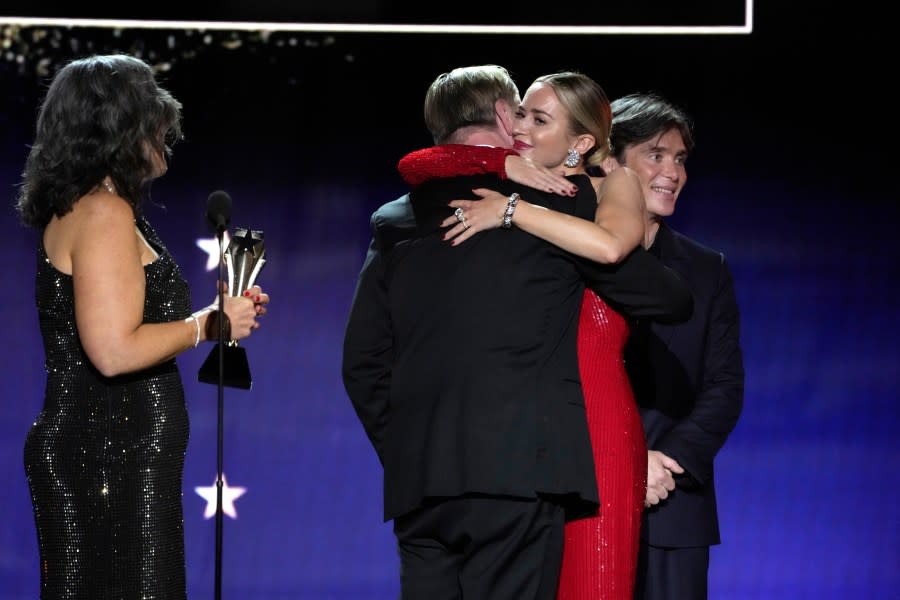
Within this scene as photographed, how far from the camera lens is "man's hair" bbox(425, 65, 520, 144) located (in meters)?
2.55

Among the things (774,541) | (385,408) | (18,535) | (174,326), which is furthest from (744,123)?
(18,535)

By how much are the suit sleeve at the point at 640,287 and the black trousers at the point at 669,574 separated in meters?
0.71

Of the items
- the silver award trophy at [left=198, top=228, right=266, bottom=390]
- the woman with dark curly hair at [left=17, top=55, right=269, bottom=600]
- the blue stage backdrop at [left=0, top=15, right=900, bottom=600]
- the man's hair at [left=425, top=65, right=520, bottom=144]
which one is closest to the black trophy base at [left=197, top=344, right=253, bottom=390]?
the silver award trophy at [left=198, top=228, right=266, bottom=390]

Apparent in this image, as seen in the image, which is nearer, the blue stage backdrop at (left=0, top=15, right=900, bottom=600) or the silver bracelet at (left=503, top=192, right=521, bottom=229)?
the silver bracelet at (left=503, top=192, right=521, bottom=229)

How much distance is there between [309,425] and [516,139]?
7.05 ft

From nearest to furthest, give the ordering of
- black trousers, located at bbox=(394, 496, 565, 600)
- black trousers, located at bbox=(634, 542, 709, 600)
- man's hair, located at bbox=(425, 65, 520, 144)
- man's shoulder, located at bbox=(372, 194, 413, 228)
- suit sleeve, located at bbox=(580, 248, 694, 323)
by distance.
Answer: black trousers, located at bbox=(394, 496, 565, 600), suit sleeve, located at bbox=(580, 248, 694, 323), man's shoulder, located at bbox=(372, 194, 413, 228), man's hair, located at bbox=(425, 65, 520, 144), black trousers, located at bbox=(634, 542, 709, 600)

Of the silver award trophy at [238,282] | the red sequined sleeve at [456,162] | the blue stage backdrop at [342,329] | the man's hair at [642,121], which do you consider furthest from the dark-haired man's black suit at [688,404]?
the blue stage backdrop at [342,329]

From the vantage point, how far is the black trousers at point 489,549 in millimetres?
2191

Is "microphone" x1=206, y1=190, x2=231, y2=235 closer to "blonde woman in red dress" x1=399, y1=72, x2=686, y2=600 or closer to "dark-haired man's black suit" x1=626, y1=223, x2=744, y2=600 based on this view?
"blonde woman in red dress" x1=399, y1=72, x2=686, y2=600

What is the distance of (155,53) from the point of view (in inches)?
170

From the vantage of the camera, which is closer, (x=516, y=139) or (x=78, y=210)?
(x=78, y=210)

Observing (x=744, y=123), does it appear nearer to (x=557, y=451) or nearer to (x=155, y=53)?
(x=155, y=53)

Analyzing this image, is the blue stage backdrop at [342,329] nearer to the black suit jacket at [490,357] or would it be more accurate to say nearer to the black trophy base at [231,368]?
the black trophy base at [231,368]

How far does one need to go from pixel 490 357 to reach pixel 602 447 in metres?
0.30
